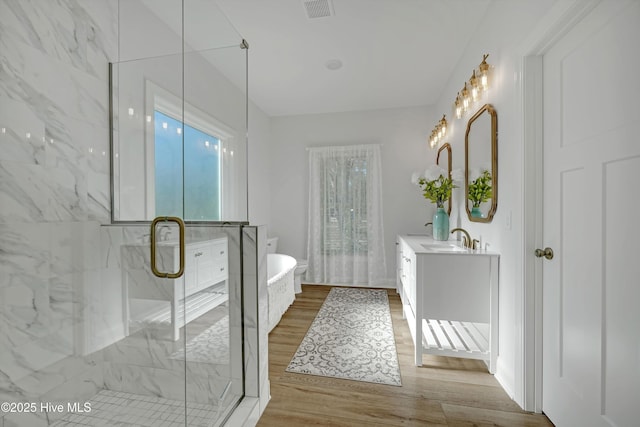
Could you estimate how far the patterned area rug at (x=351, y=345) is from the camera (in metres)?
1.92

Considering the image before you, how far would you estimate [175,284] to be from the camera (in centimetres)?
161

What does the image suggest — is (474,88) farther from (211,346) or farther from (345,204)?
(211,346)

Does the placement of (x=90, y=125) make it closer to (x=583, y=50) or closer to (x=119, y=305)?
(x=119, y=305)

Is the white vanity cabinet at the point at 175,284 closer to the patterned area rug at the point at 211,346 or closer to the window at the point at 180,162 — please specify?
the patterned area rug at the point at 211,346

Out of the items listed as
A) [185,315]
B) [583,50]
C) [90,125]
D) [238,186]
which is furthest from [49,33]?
[583,50]

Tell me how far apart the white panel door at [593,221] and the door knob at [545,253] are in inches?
1.0

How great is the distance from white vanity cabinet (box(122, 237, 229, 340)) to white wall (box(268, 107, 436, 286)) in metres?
2.78

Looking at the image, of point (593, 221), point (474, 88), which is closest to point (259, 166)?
point (474, 88)

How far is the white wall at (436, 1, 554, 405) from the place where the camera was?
5.18 feet

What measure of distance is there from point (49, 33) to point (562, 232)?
279cm

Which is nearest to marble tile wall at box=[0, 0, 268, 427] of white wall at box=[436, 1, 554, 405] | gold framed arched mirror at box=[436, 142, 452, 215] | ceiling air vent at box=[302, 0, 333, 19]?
ceiling air vent at box=[302, 0, 333, 19]

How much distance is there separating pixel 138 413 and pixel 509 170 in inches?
101

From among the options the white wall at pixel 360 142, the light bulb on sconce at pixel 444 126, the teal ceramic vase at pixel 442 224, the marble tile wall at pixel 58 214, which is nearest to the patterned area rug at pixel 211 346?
the marble tile wall at pixel 58 214

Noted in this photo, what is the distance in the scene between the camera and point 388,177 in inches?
161
